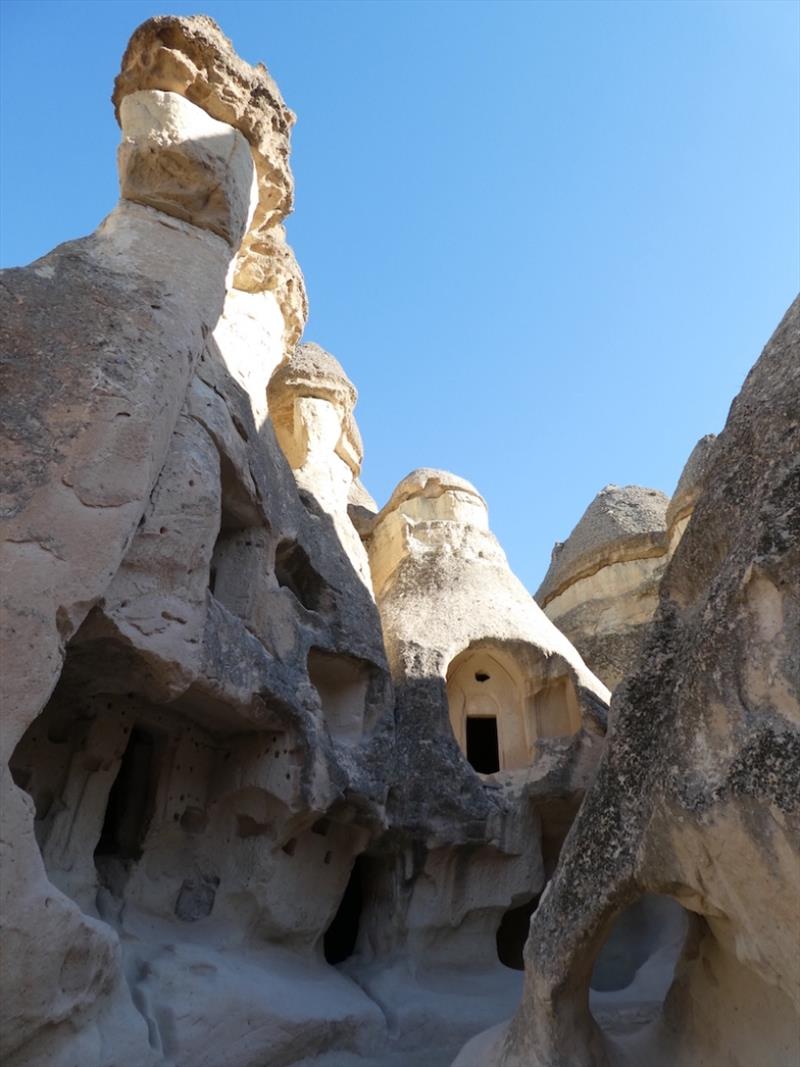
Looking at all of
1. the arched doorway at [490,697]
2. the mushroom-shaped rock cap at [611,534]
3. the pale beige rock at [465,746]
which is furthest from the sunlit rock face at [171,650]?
the mushroom-shaped rock cap at [611,534]

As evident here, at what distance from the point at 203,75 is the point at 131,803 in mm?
5708

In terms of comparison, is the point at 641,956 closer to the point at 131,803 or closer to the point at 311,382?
the point at 131,803

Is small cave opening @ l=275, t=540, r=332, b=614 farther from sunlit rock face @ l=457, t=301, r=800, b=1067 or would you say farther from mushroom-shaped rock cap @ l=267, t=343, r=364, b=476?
sunlit rock face @ l=457, t=301, r=800, b=1067

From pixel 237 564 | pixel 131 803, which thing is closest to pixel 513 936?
pixel 131 803

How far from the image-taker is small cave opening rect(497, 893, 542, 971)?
836 centimetres

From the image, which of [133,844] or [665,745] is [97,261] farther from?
[665,745]

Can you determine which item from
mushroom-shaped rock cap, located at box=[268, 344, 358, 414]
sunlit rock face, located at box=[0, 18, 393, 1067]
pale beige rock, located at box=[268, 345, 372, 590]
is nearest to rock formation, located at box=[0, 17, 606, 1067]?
sunlit rock face, located at box=[0, 18, 393, 1067]

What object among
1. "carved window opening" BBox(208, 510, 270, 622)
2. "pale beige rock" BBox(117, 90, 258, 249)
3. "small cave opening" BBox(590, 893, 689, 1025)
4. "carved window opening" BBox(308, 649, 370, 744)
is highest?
"pale beige rock" BBox(117, 90, 258, 249)

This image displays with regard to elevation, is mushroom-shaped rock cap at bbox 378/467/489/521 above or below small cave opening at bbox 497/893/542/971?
above

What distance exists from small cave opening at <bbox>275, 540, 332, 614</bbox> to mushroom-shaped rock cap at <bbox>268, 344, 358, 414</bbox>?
3.42 m

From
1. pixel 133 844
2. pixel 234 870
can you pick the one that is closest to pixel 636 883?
pixel 234 870

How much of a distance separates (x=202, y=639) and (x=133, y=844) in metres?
1.68

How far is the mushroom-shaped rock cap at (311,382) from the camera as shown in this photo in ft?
33.5

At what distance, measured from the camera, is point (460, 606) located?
29.2ft
